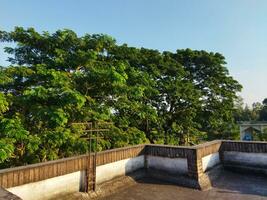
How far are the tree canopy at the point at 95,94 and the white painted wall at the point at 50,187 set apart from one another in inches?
66.8

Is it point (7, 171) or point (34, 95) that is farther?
point (34, 95)

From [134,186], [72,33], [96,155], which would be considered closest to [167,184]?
[134,186]

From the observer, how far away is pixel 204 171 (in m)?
10.5

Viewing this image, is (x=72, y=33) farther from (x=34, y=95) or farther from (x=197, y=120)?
(x=197, y=120)

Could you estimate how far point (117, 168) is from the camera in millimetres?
9945

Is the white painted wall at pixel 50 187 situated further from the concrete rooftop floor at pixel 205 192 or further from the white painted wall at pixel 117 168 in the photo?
the concrete rooftop floor at pixel 205 192

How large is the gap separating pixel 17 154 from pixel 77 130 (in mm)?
2721

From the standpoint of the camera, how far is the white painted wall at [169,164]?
10.2 m

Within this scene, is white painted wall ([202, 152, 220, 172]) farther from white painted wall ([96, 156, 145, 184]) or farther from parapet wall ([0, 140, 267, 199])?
white painted wall ([96, 156, 145, 184])

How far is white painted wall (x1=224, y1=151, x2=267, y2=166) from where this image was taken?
10.6 metres

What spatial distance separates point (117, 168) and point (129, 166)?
72 cm

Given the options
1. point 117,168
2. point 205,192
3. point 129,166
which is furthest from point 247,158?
point 117,168

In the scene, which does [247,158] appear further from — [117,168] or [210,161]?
[117,168]

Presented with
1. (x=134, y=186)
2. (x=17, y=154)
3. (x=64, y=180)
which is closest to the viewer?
(x=64, y=180)
